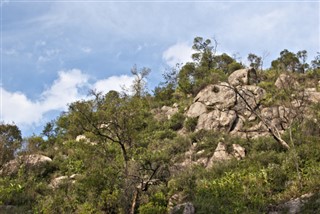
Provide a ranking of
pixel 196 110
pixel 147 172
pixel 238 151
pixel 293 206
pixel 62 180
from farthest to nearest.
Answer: pixel 196 110, pixel 62 180, pixel 238 151, pixel 147 172, pixel 293 206

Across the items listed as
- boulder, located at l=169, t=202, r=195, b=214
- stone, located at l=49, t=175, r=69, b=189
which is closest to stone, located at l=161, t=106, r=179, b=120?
stone, located at l=49, t=175, r=69, b=189

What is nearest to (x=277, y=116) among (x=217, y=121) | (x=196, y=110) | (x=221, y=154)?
(x=217, y=121)

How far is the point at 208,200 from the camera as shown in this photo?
16172mm

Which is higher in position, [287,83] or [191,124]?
[287,83]

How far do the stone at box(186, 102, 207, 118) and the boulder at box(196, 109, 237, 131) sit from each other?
3.61 feet

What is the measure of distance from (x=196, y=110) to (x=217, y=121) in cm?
350

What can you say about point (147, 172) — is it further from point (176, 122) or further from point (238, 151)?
point (176, 122)

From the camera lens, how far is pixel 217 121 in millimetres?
28797

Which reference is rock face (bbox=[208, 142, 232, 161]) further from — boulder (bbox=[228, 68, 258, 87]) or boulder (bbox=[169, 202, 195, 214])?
boulder (bbox=[228, 68, 258, 87])

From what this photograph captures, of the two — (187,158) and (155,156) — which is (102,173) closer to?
(155,156)

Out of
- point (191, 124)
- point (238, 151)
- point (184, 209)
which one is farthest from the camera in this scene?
point (191, 124)

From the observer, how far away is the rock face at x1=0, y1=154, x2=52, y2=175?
24969mm

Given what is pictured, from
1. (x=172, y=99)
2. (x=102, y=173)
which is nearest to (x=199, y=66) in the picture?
(x=172, y=99)

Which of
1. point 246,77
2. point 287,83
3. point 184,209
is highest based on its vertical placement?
point 246,77
